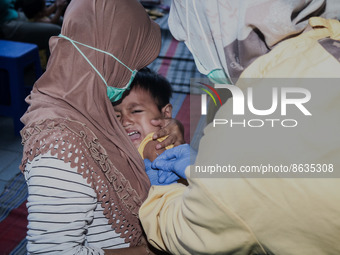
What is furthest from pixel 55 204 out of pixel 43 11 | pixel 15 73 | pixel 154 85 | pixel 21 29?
pixel 43 11

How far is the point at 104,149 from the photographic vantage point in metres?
1.22

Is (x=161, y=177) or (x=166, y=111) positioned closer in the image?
(x=161, y=177)

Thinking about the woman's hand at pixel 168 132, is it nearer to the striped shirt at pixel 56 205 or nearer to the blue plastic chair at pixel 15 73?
the striped shirt at pixel 56 205

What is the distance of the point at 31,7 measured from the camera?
13.2 feet

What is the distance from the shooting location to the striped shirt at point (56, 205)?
1.05 meters

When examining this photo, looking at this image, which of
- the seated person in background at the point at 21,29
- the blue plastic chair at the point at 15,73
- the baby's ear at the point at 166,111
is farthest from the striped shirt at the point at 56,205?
the seated person in background at the point at 21,29

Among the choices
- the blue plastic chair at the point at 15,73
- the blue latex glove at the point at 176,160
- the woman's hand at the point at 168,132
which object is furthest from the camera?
the blue plastic chair at the point at 15,73

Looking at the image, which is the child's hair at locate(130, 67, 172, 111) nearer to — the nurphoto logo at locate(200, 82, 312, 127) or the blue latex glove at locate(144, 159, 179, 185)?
the blue latex glove at locate(144, 159, 179, 185)

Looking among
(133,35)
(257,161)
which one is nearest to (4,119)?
(133,35)

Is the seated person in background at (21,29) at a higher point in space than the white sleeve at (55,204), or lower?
lower

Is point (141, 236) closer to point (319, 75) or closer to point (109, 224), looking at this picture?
point (109, 224)

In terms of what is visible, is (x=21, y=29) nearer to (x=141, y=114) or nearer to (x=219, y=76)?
(x=141, y=114)

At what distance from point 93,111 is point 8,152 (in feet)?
6.45

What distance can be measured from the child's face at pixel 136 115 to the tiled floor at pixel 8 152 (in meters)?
1.25
